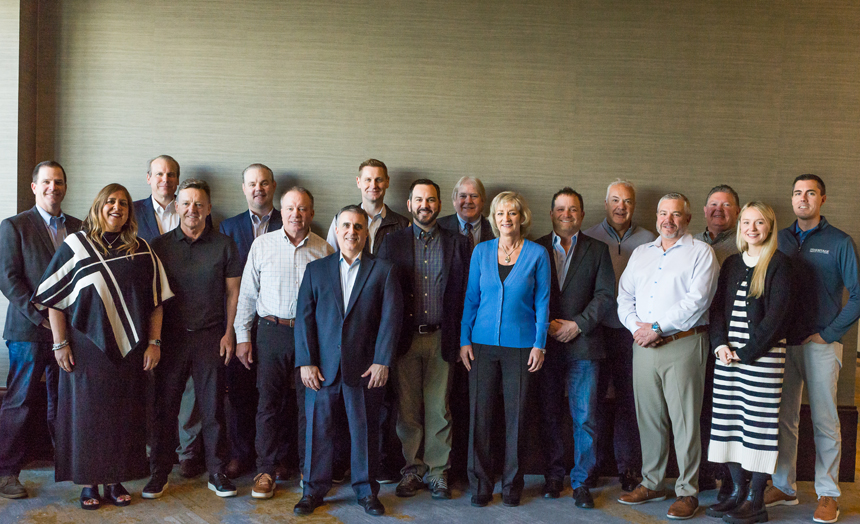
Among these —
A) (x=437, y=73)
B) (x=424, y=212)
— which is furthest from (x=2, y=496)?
(x=437, y=73)

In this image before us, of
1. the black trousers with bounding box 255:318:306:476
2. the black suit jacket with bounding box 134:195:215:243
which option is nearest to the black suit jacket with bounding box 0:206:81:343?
the black suit jacket with bounding box 134:195:215:243

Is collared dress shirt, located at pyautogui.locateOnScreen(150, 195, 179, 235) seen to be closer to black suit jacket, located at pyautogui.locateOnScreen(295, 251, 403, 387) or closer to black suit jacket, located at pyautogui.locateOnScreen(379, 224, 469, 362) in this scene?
black suit jacket, located at pyautogui.locateOnScreen(295, 251, 403, 387)

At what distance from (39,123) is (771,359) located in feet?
17.0

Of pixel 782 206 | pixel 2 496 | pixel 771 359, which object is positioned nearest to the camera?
pixel 771 359

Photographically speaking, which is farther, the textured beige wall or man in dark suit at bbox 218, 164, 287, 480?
the textured beige wall

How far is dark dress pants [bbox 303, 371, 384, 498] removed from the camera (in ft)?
11.4

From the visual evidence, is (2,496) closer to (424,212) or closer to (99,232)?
(99,232)

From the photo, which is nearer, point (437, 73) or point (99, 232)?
point (99, 232)

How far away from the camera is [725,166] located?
15.1 ft

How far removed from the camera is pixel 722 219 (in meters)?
4.04

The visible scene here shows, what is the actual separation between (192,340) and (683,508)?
118 inches

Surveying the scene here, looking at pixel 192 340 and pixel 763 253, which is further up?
pixel 763 253

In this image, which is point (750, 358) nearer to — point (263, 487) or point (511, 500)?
point (511, 500)

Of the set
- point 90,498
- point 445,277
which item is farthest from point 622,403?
point 90,498
